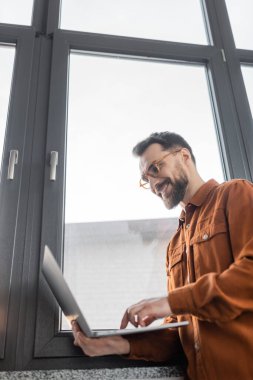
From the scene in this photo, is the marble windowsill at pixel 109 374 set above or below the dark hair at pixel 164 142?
below

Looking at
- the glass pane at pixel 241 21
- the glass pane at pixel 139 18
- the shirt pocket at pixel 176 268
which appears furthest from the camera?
the glass pane at pixel 241 21

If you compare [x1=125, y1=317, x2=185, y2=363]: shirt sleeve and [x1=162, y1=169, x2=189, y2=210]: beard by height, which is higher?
[x1=162, y1=169, x2=189, y2=210]: beard

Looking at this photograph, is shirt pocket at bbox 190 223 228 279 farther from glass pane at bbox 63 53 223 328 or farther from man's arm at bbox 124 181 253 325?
glass pane at bbox 63 53 223 328

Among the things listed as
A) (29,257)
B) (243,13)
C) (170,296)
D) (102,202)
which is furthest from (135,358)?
(243,13)

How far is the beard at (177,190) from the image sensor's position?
3.80 feet

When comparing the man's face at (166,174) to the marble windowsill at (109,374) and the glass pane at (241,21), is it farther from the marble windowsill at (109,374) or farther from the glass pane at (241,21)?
the glass pane at (241,21)

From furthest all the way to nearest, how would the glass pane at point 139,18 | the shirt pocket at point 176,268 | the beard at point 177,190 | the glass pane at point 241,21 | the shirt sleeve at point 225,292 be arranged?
the glass pane at point 241,21 → the glass pane at point 139,18 → the beard at point 177,190 → the shirt pocket at point 176,268 → the shirt sleeve at point 225,292

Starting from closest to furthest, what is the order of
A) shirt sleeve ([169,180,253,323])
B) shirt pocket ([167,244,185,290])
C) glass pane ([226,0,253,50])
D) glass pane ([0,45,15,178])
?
shirt sleeve ([169,180,253,323]), shirt pocket ([167,244,185,290]), glass pane ([0,45,15,178]), glass pane ([226,0,253,50])

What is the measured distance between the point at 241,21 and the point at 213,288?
172 centimetres

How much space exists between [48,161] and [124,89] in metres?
0.54

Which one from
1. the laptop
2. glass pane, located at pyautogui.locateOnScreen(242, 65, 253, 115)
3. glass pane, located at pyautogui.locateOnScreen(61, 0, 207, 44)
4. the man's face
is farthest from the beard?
glass pane, located at pyautogui.locateOnScreen(61, 0, 207, 44)

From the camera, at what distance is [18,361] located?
3.30ft

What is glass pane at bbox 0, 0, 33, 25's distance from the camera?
166cm

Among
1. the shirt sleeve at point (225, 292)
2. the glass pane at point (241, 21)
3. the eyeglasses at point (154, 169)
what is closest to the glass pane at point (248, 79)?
the glass pane at point (241, 21)
